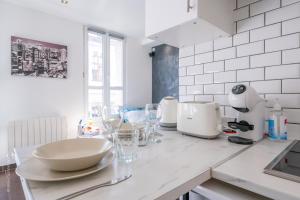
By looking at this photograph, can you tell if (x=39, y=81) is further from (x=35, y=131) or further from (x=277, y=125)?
(x=277, y=125)

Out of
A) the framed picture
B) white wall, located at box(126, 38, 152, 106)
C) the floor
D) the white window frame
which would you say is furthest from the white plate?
white wall, located at box(126, 38, 152, 106)

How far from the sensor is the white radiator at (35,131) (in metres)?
2.00

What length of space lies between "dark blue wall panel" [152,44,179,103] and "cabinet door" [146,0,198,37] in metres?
1.84

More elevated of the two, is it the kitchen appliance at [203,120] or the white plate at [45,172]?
the kitchen appliance at [203,120]

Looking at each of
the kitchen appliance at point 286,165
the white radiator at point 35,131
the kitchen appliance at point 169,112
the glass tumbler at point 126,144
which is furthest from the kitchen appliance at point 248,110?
the white radiator at point 35,131

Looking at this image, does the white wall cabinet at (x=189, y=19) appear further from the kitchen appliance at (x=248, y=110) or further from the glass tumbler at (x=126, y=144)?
the glass tumbler at (x=126, y=144)

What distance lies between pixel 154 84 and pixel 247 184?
3.04 metres

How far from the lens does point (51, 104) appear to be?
2.31m

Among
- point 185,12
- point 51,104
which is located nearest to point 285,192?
point 185,12

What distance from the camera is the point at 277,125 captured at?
0.84 meters

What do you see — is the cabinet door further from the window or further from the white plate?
the window

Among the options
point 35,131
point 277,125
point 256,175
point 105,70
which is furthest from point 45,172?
point 105,70

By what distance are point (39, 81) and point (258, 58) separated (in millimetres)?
2457

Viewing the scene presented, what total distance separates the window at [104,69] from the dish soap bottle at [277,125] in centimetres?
222
